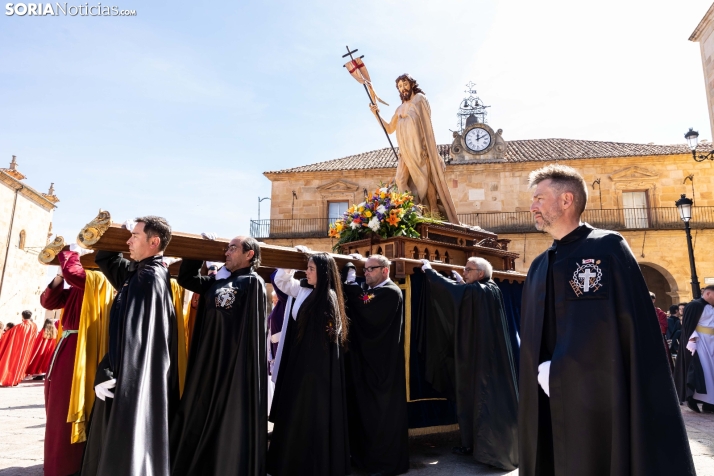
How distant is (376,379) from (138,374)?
203 centimetres

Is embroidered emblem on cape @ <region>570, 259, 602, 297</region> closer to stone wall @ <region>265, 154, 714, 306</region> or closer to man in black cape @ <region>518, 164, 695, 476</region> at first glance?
man in black cape @ <region>518, 164, 695, 476</region>

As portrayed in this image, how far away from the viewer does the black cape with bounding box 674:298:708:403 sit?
7594mm

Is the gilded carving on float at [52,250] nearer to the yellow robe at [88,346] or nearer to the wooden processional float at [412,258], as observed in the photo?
the wooden processional float at [412,258]

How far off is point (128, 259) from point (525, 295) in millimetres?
2967

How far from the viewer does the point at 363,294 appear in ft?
14.5

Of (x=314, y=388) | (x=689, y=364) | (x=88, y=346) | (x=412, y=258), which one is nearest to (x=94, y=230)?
(x=88, y=346)

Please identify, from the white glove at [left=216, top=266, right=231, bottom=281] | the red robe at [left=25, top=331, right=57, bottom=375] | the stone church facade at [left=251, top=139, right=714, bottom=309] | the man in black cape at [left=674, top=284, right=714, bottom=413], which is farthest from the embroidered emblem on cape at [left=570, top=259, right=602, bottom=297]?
the stone church facade at [left=251, top=139, right=714, bottom=309]

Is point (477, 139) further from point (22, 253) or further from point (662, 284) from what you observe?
point (22, 253)

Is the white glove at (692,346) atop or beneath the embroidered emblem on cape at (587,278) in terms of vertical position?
beneath

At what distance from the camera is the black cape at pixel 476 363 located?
14.4 ft

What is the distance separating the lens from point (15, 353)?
1190 centimetres

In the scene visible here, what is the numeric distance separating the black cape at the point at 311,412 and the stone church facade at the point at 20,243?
88.0 ft

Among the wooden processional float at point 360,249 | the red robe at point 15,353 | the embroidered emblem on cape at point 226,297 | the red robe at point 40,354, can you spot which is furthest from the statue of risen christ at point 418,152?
the red robe at point 15,353

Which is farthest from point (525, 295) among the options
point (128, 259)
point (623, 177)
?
point (623, 177)
